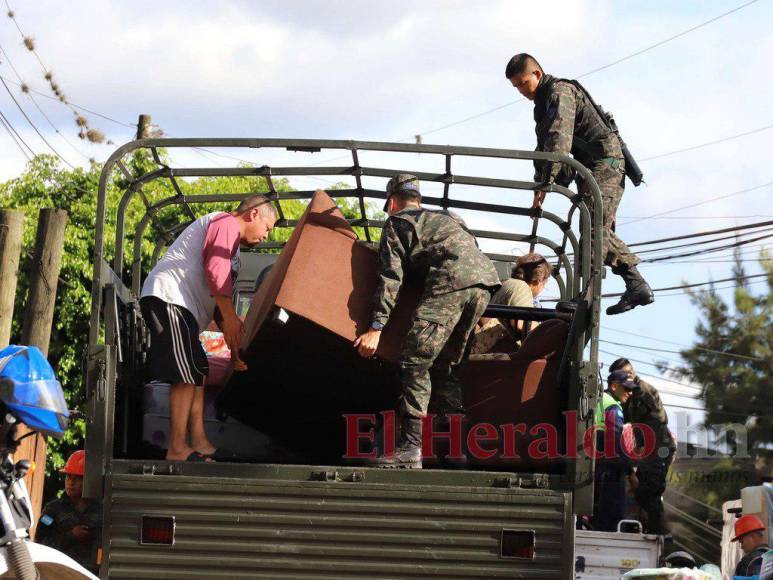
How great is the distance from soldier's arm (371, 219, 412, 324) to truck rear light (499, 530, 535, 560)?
109cm

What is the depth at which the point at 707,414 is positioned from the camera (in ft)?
97.5

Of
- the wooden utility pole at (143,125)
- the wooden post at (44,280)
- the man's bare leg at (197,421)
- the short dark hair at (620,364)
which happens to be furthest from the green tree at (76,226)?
the man's bare leg at (197,421)

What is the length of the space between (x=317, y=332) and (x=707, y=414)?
83.4 feet

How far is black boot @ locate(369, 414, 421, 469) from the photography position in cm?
571

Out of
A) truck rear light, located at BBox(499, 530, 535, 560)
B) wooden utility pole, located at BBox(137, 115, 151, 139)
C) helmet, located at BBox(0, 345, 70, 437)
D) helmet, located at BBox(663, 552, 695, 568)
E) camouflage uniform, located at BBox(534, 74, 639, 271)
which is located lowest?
helmet, located at BBox(663, 552, 695, 568)

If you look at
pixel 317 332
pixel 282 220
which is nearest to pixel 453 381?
pixel 317 332

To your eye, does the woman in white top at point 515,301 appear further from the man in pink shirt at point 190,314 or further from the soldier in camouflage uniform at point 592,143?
the man in pink shirt at point 190,314

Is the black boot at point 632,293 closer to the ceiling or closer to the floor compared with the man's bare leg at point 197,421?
closer to the ceiling

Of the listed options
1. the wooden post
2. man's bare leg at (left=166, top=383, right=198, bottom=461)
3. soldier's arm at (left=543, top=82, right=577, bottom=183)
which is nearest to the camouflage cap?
soldier's arm at (left=543, top=82, right=577, bottom=183)

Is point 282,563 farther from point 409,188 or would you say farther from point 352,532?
point 409,188

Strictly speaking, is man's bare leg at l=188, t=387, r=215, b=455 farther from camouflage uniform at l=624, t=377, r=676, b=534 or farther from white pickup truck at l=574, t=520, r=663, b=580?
camouflage uniform at l=624, t=377, r=676, b=534

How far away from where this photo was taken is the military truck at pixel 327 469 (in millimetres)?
5387

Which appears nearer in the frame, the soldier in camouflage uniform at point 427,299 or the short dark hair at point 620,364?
the soldier in camouflage uniform at point 427,299

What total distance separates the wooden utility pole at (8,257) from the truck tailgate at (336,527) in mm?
Answer: 6754
